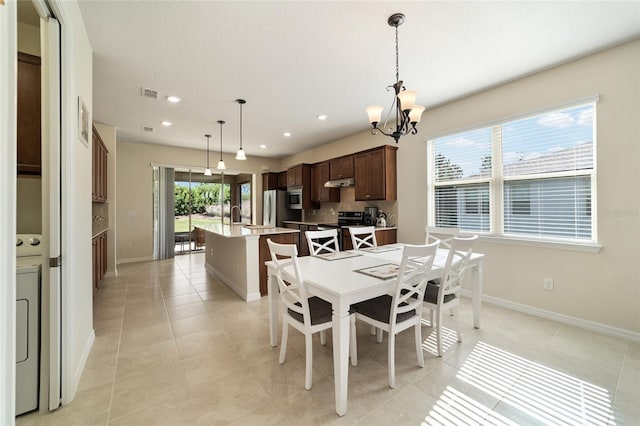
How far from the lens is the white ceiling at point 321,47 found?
78.0 inches

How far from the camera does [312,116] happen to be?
14.1 feet

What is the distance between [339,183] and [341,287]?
3905 mm

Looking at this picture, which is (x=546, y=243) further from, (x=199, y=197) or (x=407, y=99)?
(x=199, y=197)

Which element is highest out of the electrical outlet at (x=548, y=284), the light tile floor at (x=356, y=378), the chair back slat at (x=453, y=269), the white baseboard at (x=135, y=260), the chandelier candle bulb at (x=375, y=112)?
the chandelier candle bulb at (x=375, y=112)

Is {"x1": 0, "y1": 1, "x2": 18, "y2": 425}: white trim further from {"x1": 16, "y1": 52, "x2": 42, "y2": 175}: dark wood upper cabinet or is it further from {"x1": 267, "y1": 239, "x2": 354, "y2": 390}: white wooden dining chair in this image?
{"x1": 16, "y1": 52, "x2": 42, "y2": 175}: dark wood upper cabinet

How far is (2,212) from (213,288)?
11.2ft

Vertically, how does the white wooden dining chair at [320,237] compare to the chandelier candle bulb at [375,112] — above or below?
below

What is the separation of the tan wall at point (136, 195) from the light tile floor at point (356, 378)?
11.3 ft

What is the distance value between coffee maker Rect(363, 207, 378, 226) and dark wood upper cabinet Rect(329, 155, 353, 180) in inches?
31.5

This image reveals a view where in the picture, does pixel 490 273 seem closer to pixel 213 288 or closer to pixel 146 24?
pixel 213 288

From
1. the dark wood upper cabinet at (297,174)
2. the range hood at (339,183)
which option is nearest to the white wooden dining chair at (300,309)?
the range hood at (339,183)

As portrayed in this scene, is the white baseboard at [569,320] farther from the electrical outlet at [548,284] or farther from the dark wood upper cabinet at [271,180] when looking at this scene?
the dark wood upper cabinet at [271,180]

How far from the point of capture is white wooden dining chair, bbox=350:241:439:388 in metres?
1.73

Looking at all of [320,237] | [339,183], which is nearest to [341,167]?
[339,183]
